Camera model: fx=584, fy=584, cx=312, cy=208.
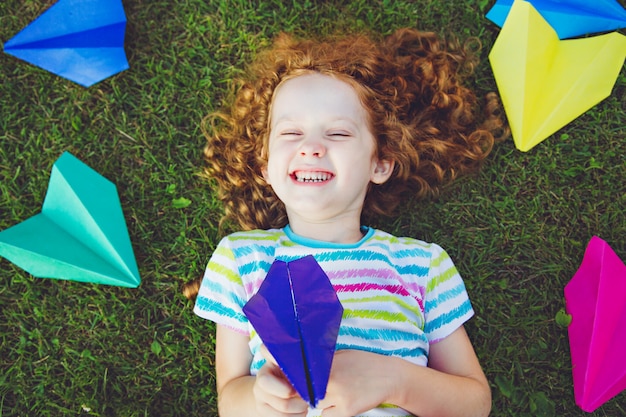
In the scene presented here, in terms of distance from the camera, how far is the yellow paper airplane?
2.31 metres

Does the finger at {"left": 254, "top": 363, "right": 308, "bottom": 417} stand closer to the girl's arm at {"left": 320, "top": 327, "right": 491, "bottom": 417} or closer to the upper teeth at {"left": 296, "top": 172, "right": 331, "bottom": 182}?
the girl's arm at {"left": 320, "top": 327, "right": 491, "bottom": 417}

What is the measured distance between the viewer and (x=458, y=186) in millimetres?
2441

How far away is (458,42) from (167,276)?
61.5 inches

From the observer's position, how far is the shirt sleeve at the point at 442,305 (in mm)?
2049

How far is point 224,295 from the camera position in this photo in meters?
2.01

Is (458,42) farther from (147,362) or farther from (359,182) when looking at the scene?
(147,362)

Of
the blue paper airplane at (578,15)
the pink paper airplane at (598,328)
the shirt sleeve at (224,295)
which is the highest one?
the blue paper airplane at (578,15)

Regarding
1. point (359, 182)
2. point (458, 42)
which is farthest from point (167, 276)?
point (458, 42)

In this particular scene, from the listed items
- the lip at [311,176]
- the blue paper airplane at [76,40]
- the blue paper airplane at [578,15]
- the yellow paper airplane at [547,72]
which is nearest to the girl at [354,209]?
the lip at [311,176]

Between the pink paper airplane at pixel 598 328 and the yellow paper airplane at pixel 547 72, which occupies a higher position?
the yellow paper airplane at pixel 547 72

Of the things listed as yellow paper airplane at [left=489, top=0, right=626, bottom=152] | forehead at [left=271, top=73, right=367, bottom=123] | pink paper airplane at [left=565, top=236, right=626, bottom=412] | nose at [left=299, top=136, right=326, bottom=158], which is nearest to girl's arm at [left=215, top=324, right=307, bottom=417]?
nose at [left=299, top=136, right=326, bottom=158]

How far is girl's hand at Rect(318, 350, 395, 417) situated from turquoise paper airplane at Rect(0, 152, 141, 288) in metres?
0.97

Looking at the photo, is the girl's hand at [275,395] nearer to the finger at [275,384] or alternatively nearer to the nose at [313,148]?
the finger at [275,384]

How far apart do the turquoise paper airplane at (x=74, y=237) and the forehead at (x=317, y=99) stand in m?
0.81
